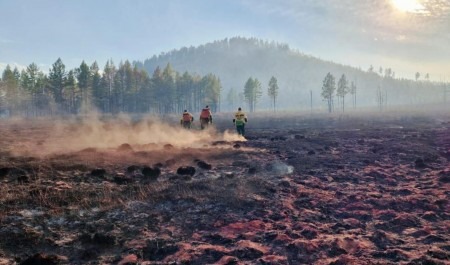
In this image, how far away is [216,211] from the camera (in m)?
11.2

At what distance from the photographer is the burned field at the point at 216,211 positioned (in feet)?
27.0

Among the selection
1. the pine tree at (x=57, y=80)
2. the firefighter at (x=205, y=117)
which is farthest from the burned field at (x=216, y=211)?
the pine tree at (x=57, y=80)

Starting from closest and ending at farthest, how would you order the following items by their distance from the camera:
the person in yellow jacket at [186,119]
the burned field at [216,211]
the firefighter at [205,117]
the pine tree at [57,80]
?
the burned field at [216,211] < the firefighter at [205,117] < the person in yellow jacket at [186,119] < the pine tree at [57,80]

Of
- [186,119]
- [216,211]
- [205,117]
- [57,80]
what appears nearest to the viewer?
[216,211]

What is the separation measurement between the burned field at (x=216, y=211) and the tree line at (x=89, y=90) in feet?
274

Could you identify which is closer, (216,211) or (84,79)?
(216,211)

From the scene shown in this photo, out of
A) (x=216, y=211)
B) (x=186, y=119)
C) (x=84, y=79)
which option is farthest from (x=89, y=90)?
(x=216, y=211)

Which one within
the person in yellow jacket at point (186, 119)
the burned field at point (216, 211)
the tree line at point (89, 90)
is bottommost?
the burned field at point (216, 211)

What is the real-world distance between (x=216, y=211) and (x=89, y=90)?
329 feet

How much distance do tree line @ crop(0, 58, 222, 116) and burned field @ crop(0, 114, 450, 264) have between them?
274ft

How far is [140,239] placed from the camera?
902 cm

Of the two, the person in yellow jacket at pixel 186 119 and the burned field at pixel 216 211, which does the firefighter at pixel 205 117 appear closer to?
the person in yellow jacket at pixel 186 119

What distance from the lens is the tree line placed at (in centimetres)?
9306

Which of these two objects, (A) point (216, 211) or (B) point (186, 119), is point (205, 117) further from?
(A) point (216, 211)
